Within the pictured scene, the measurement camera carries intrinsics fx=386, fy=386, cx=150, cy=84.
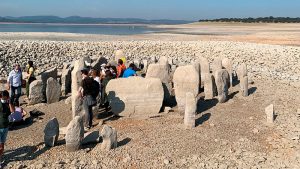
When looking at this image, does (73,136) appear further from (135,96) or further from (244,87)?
(244,87)

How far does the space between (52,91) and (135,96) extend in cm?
340

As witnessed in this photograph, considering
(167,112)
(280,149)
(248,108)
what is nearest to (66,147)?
(167,112)

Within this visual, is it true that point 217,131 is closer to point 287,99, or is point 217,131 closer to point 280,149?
point 280,149

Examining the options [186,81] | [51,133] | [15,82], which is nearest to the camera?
[51,133]

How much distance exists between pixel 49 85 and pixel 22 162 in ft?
17.2

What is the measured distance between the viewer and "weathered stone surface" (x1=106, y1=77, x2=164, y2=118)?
1248 cm

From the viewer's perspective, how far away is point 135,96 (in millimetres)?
12594

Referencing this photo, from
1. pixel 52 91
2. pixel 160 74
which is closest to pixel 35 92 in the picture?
pixel 52 91

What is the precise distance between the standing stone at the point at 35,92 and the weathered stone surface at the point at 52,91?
32 cm

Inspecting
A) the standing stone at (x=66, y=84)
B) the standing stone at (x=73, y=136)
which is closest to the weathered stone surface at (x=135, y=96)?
the standing stone at (x=73, y=136)

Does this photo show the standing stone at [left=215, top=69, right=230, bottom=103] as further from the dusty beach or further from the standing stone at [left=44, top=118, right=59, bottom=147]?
the standing stone at [left=44, top=118, right=59, bottom=147]

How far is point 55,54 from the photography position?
27.9 metres

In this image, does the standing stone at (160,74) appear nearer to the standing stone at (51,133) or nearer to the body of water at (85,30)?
the standing stone at (51,133)

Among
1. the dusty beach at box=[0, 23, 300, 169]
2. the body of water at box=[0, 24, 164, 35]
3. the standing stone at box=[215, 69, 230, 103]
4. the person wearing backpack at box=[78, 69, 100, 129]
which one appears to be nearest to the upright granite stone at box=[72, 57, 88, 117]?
the person wearing backpack at box=[78, 69, 100, 129]
